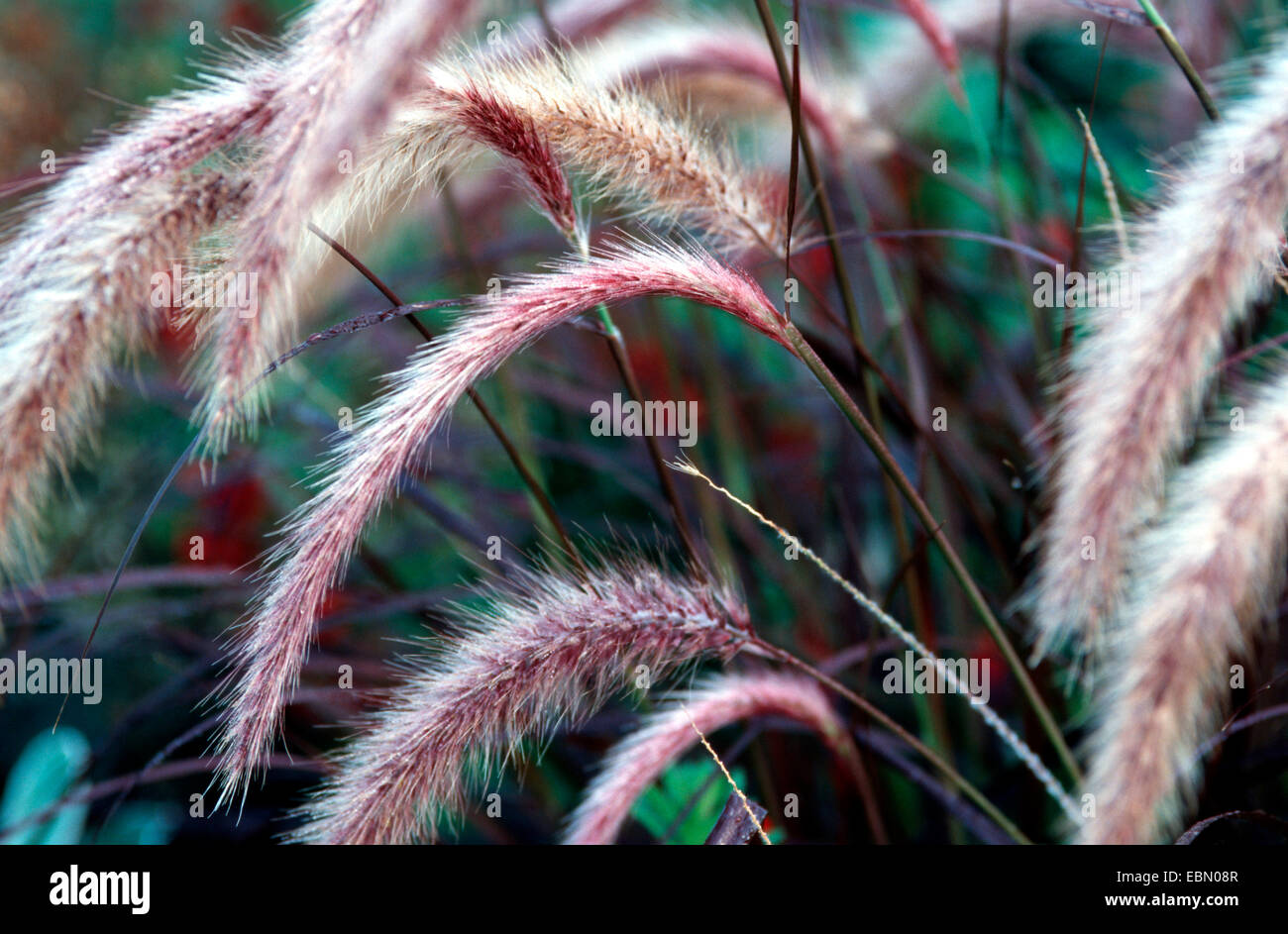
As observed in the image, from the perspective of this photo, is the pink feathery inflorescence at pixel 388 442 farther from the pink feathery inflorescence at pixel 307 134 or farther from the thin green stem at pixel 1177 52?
the thin green stem at pixel 1177 52

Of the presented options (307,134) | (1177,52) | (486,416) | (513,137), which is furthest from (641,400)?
(1177,52)

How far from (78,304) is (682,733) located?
622 millimetres

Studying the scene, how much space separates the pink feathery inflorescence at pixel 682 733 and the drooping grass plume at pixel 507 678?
6 centimetres

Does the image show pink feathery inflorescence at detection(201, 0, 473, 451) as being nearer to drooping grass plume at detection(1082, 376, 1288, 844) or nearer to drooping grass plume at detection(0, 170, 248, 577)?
drooping grass plume at detection(0, 170, 248, 577)

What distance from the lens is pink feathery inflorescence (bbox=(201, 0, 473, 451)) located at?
1.57 ft

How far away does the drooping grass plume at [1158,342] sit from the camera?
61 cm

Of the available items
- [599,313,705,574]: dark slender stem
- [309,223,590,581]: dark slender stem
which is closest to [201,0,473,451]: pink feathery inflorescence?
[309,223,590,581]: dark slender stem

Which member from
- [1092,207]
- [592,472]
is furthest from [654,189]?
[1092,207]

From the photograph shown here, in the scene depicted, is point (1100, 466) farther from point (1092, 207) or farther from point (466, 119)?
point (1092, 207)

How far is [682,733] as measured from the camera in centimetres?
82

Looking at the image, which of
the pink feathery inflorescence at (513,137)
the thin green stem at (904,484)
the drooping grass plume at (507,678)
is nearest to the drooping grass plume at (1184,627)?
the thin green stem at (904,484)

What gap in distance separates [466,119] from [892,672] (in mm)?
874

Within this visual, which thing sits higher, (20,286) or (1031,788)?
(20,286)

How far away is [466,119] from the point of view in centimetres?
70
